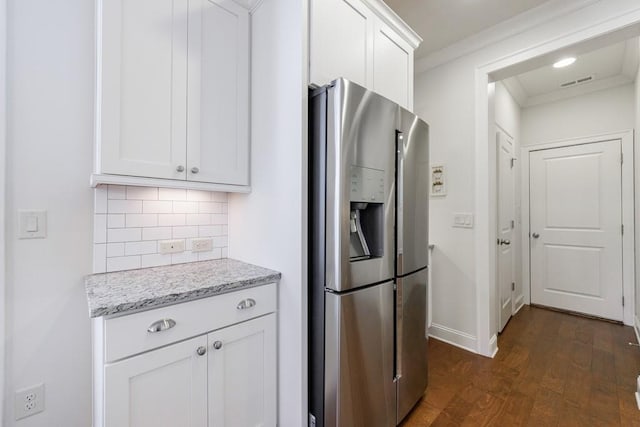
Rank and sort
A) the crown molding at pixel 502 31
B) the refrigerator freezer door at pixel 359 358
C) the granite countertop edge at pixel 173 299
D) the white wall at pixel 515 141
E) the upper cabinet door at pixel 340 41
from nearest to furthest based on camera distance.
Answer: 1. the granite countertop edge at pixel 173 299
2. the refrigerator freezer door at pixel 359 358
3. the upper cabinet door at pixel 340 41
4. the crown molding at pixel 502 31
5. the white wall at pixel 515 141

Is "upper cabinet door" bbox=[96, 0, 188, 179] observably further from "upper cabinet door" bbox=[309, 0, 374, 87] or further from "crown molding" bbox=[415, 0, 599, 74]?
"crown molding" bbox=[415, 0, 599, 74]

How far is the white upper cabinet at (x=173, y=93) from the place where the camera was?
1199mm

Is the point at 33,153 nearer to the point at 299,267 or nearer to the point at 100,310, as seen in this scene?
the point at 100,310

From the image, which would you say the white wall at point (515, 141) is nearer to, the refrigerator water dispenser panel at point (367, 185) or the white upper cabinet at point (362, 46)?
the white upper cabinet at point (362, 46)

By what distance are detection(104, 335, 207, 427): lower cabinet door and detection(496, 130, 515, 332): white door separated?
107 inches

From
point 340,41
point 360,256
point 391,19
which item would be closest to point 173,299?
point 360,256

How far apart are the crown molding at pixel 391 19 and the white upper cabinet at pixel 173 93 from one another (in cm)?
75

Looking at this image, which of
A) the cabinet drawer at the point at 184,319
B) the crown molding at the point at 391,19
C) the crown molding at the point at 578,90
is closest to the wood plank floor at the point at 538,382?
the cabinet drawer at the point at 184,319

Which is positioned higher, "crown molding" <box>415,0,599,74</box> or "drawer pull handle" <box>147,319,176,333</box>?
"crown molding" <box>415,0,599,74</box>

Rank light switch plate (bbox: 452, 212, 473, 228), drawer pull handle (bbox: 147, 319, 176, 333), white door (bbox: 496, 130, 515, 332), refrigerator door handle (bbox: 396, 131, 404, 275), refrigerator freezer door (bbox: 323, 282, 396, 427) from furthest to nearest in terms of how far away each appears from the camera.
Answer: white door (bbox: 496, 130, 515, 332) < light switch plate (bbox: 452, 212, 473, 228) < refrigerator door handle (bbox: 396, 131, 404, 275) < refrigerator freezer door (bbox: 323, 282, 396, 427) < drawer pull handle (bbox: 147, 319, 176, 333)

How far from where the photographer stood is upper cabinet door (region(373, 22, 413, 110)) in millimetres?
1716

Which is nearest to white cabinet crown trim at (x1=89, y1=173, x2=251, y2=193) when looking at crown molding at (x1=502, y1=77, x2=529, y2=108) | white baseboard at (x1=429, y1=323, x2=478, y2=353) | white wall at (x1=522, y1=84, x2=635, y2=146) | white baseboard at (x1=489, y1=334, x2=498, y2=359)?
white baseboard at (x1=429, y1=323, x2=478, y2=353)

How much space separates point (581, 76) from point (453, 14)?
6.82 ft

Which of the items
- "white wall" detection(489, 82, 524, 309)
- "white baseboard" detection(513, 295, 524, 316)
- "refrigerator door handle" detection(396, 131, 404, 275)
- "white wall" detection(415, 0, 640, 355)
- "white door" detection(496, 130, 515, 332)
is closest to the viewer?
"refrigerator door handle" detection(396, 131, 404, 275)
